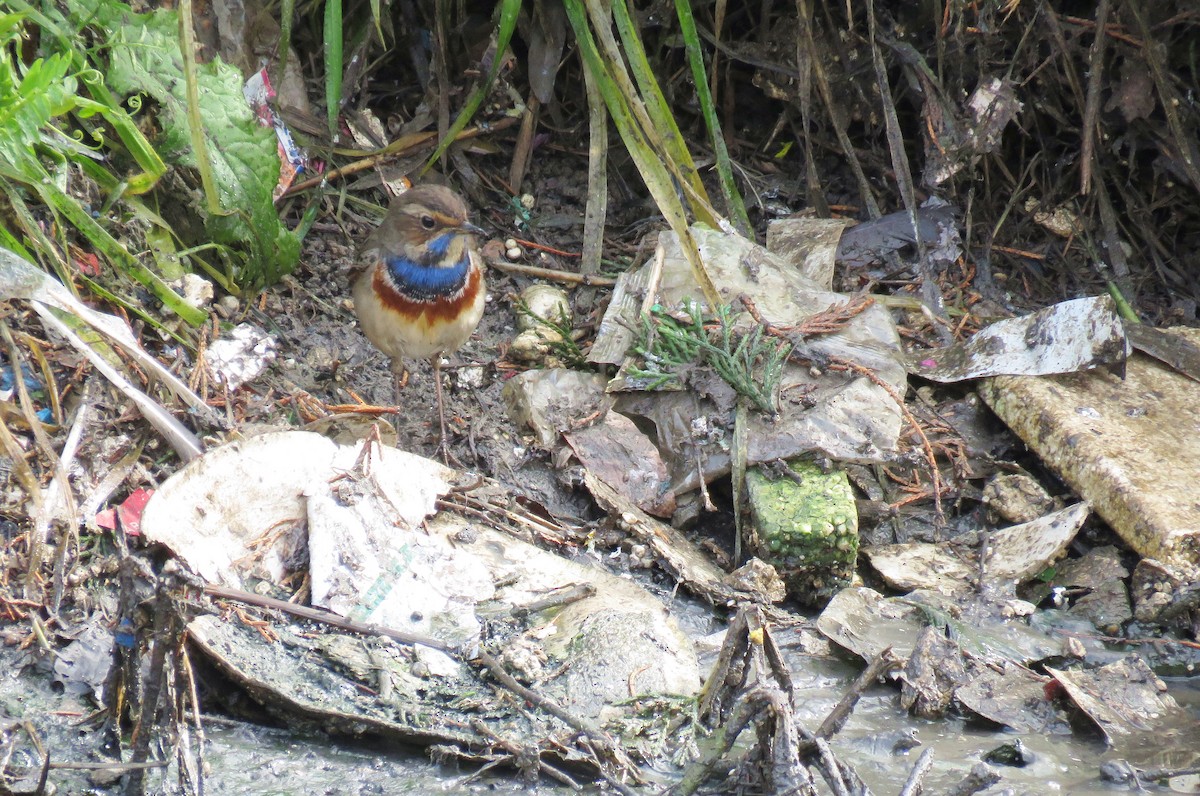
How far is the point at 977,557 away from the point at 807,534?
2.71ft

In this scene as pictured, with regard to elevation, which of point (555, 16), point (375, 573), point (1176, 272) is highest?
point (555, 16)

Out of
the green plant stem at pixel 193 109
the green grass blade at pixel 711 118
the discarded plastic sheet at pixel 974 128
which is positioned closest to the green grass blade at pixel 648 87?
the green grass blade at pixel 711 118

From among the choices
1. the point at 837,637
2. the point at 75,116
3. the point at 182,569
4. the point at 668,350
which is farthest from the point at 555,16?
the point at 182,569

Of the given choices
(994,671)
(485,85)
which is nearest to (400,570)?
(994,671)

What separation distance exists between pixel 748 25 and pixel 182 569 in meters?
4.58

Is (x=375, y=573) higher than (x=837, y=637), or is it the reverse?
(x=375, y=573)

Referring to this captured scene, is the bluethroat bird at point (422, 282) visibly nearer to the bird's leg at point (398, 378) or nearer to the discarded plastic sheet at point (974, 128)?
the bird's leg at point (398, 378)

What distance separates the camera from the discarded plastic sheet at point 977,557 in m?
4.73

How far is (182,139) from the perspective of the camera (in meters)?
4.95

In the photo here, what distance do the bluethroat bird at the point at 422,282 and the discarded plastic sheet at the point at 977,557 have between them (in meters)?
1.94

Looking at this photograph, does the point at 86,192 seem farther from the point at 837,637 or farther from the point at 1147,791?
the point at 1147,791

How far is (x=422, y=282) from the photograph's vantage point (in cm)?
526

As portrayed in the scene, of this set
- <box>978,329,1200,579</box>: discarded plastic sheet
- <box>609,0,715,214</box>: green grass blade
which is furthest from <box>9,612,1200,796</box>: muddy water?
<box>609,0,715,214</box>: green grass blade

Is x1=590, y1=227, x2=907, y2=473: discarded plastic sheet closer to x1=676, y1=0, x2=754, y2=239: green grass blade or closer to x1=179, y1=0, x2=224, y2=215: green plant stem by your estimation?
x1=676, y1=0, x2=754, y2=239: green grass blade
